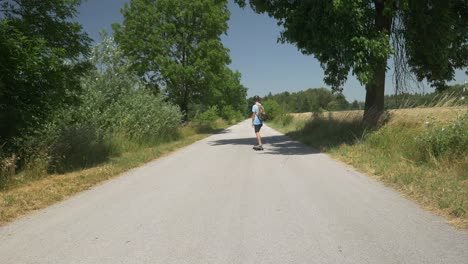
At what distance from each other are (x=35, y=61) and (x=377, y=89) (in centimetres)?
1215

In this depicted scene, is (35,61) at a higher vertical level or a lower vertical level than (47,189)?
higher

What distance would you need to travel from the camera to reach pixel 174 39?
29219mm

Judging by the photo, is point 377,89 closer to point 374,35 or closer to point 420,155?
point 374,35

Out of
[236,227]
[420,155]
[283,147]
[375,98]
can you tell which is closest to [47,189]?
[236,227]

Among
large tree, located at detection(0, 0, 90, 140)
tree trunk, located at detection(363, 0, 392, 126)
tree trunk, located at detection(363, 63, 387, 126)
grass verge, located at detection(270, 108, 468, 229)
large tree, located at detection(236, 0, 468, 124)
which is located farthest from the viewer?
tree trunk, located at detection(363, 63, 387, 126)

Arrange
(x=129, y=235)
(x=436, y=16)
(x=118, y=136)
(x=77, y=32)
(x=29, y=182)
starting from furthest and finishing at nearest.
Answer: (x=118, y=136) < (x=436, y=16) < (x=77, y=32) < (x=29, y=182) < (x=129, y=235)

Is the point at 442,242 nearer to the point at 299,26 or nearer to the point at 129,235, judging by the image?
the point at 129,235

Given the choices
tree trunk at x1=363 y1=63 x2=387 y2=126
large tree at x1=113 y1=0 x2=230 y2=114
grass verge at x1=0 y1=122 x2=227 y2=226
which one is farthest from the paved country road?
large tree at x1=113 y1=0 x2=230 y2=114

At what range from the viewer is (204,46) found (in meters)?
29.6

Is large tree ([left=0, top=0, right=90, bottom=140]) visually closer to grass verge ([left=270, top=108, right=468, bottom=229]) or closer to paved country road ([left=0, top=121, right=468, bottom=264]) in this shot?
paved country road ([left=0, top=121, right=468, bottom=264])

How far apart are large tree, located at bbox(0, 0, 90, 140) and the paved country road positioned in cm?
279

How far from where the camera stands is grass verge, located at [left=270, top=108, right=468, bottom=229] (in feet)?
19.4

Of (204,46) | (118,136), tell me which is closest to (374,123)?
(118,136)

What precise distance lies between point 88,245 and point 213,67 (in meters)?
27.1
